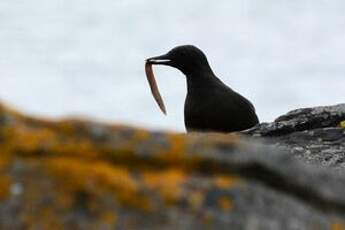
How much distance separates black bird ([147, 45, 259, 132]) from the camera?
40.6 ft

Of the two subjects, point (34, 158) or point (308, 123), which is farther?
point (308, 123)

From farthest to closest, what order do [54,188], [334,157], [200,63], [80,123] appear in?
1. [200,63]
2. [334,157]
3. [80,123]
4. [54,188]

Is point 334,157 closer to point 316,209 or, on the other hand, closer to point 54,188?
point 316,209

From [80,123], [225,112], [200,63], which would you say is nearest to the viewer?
[80,123]

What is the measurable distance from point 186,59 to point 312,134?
4471 millimetres

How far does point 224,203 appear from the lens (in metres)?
2.85

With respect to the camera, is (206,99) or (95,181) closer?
(95,181)

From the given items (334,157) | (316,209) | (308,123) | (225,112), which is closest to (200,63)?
(225,112)

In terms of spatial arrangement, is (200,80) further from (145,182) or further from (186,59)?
(145,182)

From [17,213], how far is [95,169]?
9.7 inches

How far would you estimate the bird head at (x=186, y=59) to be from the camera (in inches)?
516

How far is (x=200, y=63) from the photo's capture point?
13.3 m

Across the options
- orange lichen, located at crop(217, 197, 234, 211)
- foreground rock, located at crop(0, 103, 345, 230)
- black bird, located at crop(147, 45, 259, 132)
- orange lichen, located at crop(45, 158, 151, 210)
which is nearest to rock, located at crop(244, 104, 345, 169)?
black bird, located at crop(147, 45, 259, 132)

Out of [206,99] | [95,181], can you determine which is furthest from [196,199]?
[206,99]
